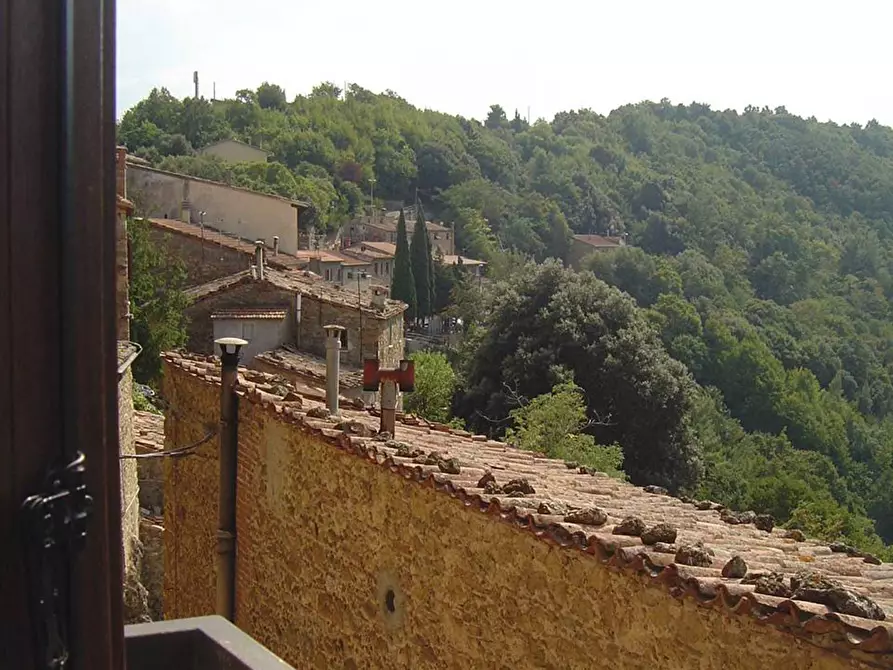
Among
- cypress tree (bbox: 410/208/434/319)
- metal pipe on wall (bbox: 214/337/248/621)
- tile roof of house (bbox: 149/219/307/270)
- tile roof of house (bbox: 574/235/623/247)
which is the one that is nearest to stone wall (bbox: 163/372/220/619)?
metal pipe on wall (bbox: 214/337/248/621)

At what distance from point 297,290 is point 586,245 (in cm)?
6363

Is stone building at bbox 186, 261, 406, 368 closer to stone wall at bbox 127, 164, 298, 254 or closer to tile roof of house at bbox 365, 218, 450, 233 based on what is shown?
stone wall at bbox 127, 164, 298, 254

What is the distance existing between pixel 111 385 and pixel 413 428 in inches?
315

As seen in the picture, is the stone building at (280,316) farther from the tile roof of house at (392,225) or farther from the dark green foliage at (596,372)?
the tile roof of house at (392,225)

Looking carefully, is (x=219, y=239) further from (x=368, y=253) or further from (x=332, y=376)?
(x=368, y=253)

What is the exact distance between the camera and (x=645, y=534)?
4891 mm

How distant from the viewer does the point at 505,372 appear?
27.2 meters

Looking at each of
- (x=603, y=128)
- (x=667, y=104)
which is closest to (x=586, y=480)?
(x=603, y=128)

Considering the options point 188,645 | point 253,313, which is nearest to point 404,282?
point 253,313

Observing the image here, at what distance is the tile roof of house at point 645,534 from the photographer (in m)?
3.88

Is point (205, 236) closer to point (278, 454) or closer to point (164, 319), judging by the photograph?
point (164, 319)

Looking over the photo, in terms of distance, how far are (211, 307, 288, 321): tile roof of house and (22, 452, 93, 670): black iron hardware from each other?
20.8 metres

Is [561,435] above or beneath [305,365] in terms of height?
beneath

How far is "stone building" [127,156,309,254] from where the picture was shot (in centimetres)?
3088
